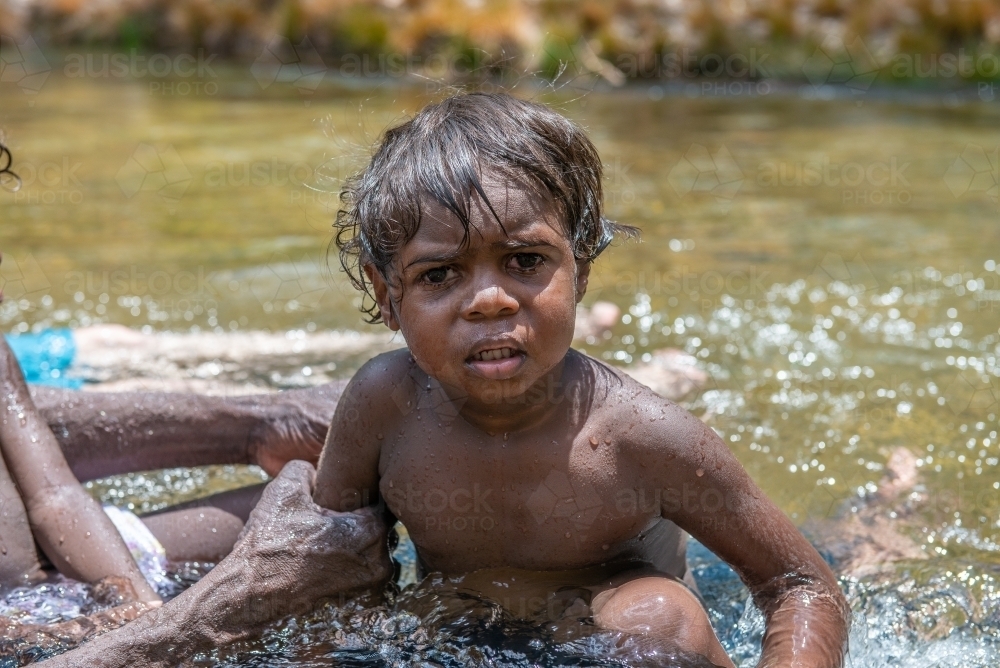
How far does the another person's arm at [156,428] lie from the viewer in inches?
122

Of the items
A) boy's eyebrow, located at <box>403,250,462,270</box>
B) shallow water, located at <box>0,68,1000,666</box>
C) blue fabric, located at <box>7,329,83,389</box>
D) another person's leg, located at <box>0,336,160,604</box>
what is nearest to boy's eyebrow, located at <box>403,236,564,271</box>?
boy's eyebrow, located at <box>403,250,462,270</box>

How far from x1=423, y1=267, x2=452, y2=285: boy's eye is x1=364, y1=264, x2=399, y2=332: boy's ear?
190 millimetres

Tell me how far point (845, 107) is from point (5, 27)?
13948mm

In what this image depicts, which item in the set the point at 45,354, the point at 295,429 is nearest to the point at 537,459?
the point at 295,429

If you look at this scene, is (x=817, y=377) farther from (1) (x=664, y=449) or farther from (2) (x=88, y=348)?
(2) (x=88, y=348)

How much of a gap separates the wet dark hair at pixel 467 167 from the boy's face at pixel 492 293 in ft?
0.10

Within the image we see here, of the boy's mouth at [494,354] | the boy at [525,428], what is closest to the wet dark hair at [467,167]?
the boy at [525,428]

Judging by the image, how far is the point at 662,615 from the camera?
223 centimetres

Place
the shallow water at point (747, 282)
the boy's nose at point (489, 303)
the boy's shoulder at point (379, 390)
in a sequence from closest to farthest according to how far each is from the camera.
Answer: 1. the boy's nose at point (489, 303)
2. the boy's shoulder at point (379, 390)
3. the shallow water at point (747, 282)

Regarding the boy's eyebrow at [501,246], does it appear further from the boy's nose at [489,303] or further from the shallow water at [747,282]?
the shallow water at [747,282]

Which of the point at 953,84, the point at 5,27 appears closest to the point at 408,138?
the point at 953,84

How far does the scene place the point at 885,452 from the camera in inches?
142

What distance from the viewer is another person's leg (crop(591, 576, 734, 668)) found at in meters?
2.21

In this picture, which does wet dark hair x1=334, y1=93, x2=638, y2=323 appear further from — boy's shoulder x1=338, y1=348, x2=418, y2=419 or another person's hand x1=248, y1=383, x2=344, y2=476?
another person's hand x1=248, y1=383, x2=344, y2=476
